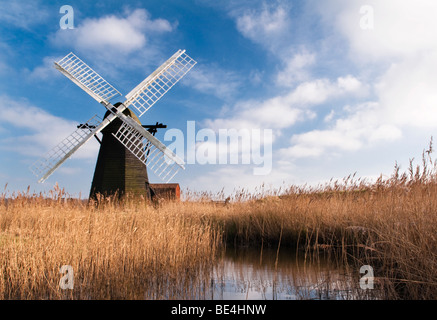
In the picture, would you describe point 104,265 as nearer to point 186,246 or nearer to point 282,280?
point 186,246

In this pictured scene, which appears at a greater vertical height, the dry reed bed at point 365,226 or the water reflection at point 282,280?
the dry reed bed at point 365,226

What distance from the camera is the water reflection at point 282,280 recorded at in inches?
170

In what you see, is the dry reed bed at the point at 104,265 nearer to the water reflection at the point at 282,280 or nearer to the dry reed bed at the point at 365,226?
the water reflection at the point at 282,280

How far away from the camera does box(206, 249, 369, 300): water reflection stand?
4.31 m

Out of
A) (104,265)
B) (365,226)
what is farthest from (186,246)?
(365,226)

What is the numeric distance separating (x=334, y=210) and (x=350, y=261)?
71.6 inches

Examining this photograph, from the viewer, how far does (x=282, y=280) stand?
5199mm

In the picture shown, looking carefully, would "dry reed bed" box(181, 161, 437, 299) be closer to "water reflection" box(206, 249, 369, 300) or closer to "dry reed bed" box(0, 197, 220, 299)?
"water reflection" box(206, 249, 369, 300)

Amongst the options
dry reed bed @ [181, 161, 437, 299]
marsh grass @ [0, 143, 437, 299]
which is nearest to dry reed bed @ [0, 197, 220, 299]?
marsh grass @ [0, 143, 437, 299]

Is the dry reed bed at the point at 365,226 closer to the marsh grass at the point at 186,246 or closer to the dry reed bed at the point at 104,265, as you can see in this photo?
the marsh grass at the point at 186,246

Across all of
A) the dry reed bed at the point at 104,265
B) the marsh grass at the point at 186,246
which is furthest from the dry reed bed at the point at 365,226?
the dry reed bed at the point at 104,265

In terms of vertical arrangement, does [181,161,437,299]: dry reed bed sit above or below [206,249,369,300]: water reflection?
above
